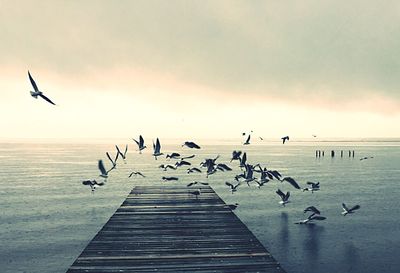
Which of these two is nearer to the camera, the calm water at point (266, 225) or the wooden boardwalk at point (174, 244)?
the wooden boardwalk at point (174, 244)

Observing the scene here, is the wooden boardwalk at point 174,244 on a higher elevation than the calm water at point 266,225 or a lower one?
higher

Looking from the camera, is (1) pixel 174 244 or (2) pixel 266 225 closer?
(1) pixel 174 244

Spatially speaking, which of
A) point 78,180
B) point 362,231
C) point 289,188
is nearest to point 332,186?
point 289,188

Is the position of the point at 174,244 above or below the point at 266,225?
above

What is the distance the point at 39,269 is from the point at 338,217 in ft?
78.9

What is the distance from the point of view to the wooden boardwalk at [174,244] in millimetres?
14320

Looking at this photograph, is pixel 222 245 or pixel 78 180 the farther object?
pixel 78 180

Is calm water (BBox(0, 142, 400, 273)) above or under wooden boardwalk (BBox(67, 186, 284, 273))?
under

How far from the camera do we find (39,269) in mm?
21250

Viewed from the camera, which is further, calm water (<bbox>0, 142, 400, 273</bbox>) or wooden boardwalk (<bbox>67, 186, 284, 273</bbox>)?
calm water (<bbox>0, 142, 400, 273</bbox>)

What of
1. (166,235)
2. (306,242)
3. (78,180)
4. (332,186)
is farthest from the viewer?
(78,180)

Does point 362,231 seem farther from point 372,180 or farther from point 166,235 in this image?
point 372,180

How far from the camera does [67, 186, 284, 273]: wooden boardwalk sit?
14.3 metres

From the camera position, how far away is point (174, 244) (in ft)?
56.9
